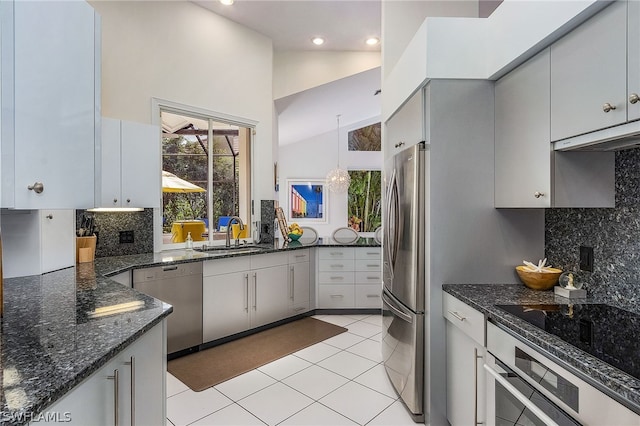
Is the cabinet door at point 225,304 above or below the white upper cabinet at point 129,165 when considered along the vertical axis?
below

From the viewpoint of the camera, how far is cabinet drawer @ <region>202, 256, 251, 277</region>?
3.21 metres

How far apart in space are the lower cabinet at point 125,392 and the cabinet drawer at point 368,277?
3040 mm

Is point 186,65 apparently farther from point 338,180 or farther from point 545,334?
point 338,180

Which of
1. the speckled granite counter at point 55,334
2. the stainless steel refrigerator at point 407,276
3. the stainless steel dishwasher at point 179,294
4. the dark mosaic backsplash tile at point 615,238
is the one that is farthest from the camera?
the stainless steel dishwasher at point 179,294

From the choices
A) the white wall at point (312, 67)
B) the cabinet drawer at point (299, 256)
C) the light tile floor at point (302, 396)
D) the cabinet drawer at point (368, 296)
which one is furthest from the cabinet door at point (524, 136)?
the white wall at point (312, 67)

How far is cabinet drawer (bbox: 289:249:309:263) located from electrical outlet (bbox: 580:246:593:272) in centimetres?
276

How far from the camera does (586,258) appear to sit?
179 cm

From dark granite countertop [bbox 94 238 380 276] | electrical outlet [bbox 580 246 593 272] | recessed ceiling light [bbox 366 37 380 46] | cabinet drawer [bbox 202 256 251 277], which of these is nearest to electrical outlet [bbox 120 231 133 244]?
dark granite countertop [bbox 94 238 380 276]

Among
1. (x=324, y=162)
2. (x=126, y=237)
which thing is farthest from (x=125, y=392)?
(x=324, y=162)

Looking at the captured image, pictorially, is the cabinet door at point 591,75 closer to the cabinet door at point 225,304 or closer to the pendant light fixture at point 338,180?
the cabinet door at point 225,304

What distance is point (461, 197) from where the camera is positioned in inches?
78.2

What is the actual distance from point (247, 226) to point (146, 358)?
3.00m

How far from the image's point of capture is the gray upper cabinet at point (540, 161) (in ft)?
5.16

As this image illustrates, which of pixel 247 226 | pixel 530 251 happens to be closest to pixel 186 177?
pixel 247 226
